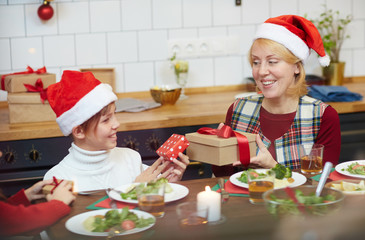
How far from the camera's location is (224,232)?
1107 mm

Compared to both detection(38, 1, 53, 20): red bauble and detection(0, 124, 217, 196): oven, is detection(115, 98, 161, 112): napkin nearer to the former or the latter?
detection(0, 124, 217, 196): oven

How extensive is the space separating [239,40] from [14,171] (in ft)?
5.03

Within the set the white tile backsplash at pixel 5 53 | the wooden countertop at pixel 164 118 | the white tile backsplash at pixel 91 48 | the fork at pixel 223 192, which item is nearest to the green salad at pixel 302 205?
the fork at pixel 223 192

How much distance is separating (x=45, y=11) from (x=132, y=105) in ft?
2.34

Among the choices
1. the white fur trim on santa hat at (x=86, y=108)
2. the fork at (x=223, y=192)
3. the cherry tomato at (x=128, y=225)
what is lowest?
the fork at (x=223, y=192)

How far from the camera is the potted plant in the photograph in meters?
3.28

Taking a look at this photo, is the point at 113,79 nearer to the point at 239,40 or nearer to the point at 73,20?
the point at 73,20

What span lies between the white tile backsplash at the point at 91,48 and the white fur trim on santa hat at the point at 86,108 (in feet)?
4.36

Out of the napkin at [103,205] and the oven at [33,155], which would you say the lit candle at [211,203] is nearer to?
the napkin at [103,205]

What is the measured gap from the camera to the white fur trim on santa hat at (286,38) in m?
2.06

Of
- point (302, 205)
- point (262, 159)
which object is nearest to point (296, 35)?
point (262, 159)

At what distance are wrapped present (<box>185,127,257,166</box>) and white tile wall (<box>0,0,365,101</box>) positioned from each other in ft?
4.74

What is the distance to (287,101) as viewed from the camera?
218 centimetres

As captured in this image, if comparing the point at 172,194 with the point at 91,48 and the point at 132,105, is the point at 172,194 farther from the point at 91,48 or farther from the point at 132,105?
the point at 91,48
